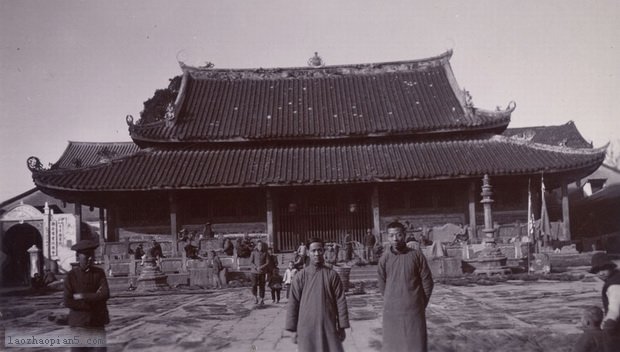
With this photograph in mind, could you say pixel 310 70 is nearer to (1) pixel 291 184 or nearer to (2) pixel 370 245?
(1) pixel 291 184

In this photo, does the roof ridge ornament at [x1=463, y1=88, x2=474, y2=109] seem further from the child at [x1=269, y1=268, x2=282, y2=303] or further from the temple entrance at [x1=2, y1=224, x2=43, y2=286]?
the temple entrance at [x1=2, y1=224, x2=43, y2=286]

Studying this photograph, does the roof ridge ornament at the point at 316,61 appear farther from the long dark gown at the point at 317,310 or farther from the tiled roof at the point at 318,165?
the long dark gown at the point at 317,310

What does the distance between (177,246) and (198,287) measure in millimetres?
4302

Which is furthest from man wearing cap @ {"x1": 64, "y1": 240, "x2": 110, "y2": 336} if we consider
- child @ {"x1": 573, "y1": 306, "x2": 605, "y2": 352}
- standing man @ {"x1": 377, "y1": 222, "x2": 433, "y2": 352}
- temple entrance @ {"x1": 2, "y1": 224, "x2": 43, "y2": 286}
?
temple entrance @ {"x1": 2, "y1": 224, "x2": 43, "y2": 286}

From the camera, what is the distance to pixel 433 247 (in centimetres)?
2039

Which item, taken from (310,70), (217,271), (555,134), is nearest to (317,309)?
(217,271)

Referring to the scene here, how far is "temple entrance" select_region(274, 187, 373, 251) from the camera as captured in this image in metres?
24.3

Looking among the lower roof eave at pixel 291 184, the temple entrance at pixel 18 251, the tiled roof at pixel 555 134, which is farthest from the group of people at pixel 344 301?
the tiled roof at pixel 555 134

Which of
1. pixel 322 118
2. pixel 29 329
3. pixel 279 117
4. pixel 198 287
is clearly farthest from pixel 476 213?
pixel 29 329

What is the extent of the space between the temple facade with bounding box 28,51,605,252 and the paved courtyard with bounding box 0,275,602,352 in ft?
22.0

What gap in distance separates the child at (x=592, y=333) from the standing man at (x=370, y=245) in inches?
628

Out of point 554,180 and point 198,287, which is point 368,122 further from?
point 198,287

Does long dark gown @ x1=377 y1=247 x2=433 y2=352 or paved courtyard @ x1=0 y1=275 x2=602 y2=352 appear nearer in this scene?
long dark gown @ x1=377 y1=247 x2=433 y2=352

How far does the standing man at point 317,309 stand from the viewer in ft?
20.4
